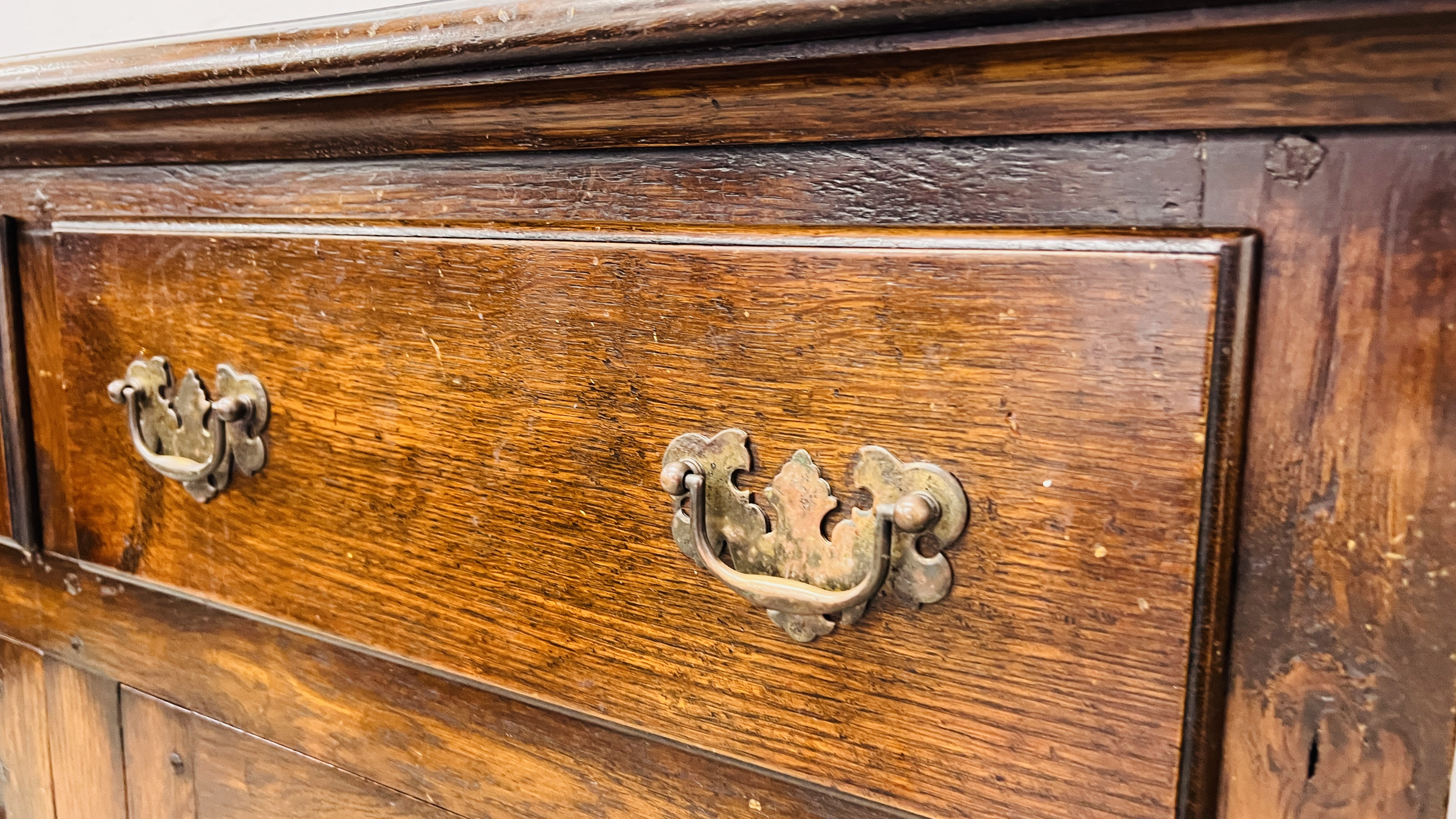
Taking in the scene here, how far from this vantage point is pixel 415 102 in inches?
15.0

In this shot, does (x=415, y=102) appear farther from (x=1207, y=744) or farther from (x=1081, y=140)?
(x=1207, y=744)

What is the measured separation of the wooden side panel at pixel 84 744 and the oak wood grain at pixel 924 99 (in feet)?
1.25

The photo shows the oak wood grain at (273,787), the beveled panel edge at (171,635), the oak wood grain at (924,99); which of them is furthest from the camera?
the oak wood grain at (273,787)

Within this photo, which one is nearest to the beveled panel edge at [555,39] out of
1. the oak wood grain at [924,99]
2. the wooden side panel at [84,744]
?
the oak wood grain at [924,99]

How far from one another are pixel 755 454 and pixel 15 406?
1.61 ft

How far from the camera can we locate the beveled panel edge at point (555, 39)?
0.83 feet

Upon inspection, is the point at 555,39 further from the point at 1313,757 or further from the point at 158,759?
the point at 158,759

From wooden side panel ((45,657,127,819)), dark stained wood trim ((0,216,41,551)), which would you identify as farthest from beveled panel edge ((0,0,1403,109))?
wooden side panel ((45,657,127,819))

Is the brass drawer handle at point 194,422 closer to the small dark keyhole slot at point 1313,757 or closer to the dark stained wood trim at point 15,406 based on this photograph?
the dark stained wood trim at point 15,406

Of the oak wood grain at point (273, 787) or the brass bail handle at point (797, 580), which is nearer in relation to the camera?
the brass bail handle at point (797, 580)

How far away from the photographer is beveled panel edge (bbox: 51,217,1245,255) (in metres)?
0.28

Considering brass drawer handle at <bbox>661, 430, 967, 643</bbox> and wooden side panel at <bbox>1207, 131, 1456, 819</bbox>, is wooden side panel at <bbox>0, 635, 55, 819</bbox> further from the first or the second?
wooden side panel at <bbox>1207, 131, 1456, 819</bbox>

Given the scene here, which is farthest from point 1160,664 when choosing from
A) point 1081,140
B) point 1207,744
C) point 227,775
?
point 227,775

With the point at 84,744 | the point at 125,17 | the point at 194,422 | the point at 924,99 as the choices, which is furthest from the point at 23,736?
the point at 924,99
